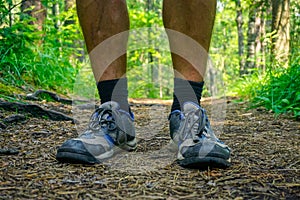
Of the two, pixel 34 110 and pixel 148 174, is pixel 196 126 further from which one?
pixel 34 110

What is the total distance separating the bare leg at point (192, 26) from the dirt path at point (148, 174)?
40 centimetres

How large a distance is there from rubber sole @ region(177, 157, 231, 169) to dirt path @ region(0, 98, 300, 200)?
22 mm

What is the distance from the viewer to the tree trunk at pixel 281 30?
4957 mm

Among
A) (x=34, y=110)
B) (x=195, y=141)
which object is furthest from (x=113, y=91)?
(x=34, y=110)

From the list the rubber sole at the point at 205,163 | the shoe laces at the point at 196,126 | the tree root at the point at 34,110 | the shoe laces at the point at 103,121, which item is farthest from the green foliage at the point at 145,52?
the rubber sole at the point at 205,163

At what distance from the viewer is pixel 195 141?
1.45m

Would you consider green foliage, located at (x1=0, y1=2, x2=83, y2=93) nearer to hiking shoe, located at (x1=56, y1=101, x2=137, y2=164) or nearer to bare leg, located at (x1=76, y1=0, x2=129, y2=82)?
bare leg, located at (x1=76, y1=0, x2=129, y2=82)

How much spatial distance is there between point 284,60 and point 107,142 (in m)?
4.01

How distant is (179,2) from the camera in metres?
1.62

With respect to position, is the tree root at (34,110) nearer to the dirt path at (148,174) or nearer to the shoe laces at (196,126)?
the dirt path at (148,174)

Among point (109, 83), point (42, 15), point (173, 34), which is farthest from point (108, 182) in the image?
point (42, 15)

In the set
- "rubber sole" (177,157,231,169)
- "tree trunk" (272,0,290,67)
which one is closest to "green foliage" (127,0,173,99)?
"tree trunk" (272,0,290,67)

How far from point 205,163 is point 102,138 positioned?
1.60 feet

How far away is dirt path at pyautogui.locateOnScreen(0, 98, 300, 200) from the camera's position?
3.62ft
